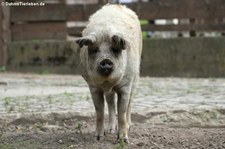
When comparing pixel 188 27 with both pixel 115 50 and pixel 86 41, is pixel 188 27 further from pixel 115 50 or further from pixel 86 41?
pixel 86 41

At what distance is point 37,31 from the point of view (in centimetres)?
1522

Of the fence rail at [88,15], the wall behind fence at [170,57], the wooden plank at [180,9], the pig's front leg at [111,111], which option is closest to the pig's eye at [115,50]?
the pig's front leg at [111,111]

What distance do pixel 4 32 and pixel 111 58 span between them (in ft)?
35.3

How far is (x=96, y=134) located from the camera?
4906 mm

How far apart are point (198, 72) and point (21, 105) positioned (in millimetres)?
6714

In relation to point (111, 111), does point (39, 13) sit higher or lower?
lower

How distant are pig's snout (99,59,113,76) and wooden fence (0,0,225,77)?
30.7 feet

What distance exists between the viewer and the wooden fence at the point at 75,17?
13594 mm

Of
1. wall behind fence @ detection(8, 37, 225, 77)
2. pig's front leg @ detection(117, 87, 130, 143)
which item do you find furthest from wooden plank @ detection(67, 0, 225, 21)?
pig's front leg @ detection(117, 87, 130, 143)

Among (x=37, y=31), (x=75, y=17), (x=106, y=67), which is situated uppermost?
(x=106, y=67)

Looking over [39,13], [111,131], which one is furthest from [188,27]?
[111,131]

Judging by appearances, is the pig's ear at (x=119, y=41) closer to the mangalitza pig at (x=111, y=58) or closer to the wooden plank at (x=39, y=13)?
the mangalitza pig at (x=111, y=58)

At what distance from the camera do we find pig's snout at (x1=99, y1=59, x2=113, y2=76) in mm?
4184

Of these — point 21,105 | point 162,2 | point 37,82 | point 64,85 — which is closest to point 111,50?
point 21,105
